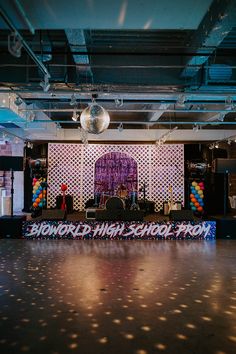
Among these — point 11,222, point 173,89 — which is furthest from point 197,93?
point 11,222

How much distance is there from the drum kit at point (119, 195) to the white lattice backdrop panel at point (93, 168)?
1.03 feet

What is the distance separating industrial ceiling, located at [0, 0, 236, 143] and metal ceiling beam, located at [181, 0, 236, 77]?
1 cm

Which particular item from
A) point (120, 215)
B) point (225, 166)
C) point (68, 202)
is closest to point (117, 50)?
point (120, 215)

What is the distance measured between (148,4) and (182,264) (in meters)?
4.14

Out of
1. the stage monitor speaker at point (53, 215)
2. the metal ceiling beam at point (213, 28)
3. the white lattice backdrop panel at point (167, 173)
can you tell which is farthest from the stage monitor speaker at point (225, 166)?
the metal ceiling beam at point (213, 28)

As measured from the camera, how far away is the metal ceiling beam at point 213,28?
3.65 meters

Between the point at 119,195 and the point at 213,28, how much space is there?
318 inches

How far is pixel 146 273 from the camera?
5367mm

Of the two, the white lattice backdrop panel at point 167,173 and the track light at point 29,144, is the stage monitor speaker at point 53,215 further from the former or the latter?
the white lattice backdrop panel at point 167,173

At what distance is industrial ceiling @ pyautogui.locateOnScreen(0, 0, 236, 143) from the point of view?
12.2 feet

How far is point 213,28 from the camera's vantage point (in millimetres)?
4102

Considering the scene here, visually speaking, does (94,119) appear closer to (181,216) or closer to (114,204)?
(181,216)

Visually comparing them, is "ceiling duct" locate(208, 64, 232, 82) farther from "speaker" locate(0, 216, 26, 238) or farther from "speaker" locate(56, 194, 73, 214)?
"speaker" locate(56, 194, 73, 214)

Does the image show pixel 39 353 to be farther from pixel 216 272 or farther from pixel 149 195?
pixel 149 195
